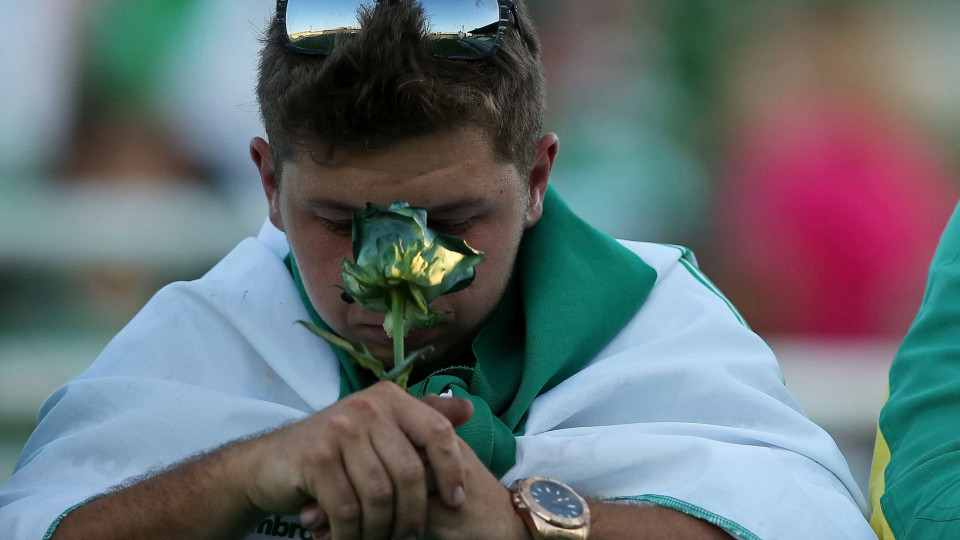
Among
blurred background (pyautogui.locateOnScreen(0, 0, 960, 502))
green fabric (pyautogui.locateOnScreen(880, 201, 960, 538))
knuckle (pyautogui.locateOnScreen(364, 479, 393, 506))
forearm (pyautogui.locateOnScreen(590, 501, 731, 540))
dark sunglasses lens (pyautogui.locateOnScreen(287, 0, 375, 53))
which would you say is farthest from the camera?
blurred background (pyautogui.locateOnScreen(0, 0, 960, 502))

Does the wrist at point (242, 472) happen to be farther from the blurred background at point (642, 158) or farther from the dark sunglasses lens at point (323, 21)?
the blurred background at point (642, 158)

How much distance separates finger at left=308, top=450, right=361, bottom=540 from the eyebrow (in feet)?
1.68

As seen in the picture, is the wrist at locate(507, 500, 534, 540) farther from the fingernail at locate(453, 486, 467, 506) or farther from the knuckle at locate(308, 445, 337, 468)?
the knuckle at locate(308, 445, 337, 468)

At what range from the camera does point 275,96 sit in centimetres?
201

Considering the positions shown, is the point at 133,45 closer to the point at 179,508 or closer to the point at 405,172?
the point at 405,172

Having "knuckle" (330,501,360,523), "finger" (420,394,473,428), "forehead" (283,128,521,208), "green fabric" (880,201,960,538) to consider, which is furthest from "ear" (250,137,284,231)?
"green fabric" (880,201,960,538)

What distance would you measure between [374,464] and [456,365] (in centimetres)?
67

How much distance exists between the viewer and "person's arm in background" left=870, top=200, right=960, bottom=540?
5.91 ft

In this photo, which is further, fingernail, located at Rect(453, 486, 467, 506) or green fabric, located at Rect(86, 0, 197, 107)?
green fabric, located at Rect(86, 0, 197, 107)

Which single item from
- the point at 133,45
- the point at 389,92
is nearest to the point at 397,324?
the point at 389,92

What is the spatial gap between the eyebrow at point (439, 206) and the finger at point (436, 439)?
0.47 metres

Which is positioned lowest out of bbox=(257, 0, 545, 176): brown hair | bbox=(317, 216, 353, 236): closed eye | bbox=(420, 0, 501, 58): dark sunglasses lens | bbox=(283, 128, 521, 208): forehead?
bbox=(317, 216, 353, 236): closed eye

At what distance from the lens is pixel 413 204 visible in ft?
5.90

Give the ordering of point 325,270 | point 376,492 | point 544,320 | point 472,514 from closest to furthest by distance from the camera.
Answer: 1. point 376,492
2. point 472,514
3. point 325,270
4. point 544,320
